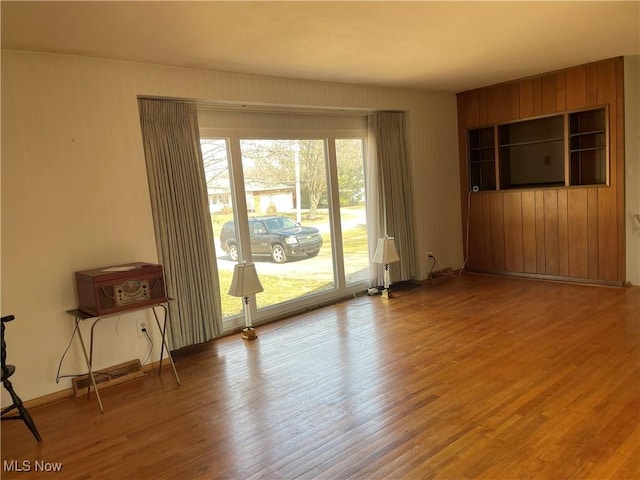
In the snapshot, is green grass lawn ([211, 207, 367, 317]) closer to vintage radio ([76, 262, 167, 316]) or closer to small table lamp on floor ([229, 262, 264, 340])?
small table lamp on floor ([229, 262, 264, 340])

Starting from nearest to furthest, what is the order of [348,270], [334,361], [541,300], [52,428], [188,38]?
[52,428], [188,38], [334,361], [541,300], [348,270]

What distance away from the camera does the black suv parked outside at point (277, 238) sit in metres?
4.84

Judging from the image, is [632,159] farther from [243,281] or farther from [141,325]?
[141,325]

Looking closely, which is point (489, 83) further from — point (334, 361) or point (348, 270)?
point (334, 361)

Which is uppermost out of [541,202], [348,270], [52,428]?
[541,202]

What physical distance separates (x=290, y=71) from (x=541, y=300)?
3.63 metres

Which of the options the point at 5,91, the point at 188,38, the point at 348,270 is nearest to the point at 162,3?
the point at 188,38

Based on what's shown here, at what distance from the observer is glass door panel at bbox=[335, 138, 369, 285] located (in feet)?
18.9

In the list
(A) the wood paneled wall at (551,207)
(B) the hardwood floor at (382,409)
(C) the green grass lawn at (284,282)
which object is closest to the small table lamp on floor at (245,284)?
(B) the hardwood floor at (382,409)

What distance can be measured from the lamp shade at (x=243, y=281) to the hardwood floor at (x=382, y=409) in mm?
501

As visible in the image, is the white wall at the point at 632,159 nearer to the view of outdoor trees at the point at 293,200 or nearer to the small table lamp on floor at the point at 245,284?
the view of outdoor trees at the point at 293,200

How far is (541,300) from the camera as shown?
5148 mm

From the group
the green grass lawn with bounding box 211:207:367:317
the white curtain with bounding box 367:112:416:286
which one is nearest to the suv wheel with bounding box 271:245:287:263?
the green grass lawn with bounding box 211:207:367:317

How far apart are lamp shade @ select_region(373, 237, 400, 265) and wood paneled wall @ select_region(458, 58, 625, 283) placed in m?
1.76
